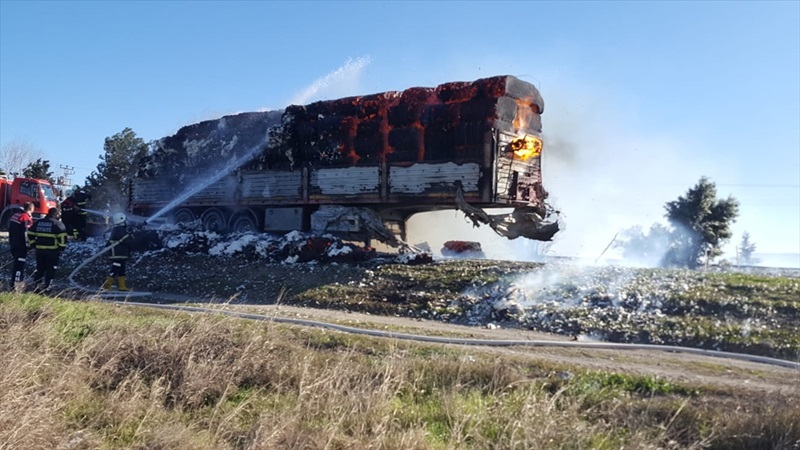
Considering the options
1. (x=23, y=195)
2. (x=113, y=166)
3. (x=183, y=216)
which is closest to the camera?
(x=183, y=216)

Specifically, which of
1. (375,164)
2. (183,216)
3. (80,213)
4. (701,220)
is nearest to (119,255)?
(375,164)

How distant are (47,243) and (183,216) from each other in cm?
777

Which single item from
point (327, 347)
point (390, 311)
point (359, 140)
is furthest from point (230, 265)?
point (327, 347)

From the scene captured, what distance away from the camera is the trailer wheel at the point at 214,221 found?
19359 mm

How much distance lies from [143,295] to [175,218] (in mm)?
7993

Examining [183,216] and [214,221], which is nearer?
[214,221]

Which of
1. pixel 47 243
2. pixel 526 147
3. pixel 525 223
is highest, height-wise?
pixel 526 147

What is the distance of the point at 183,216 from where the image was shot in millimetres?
20516

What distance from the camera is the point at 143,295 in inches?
519

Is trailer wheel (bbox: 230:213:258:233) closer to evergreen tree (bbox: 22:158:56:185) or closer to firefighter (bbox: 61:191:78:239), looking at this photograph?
firefighter (bbox: 61:191:78:239)

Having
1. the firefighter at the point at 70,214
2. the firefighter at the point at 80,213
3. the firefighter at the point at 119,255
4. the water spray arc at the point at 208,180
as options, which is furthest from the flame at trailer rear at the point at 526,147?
the firefighter at the point at 70,214

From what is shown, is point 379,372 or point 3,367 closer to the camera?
point 3,367

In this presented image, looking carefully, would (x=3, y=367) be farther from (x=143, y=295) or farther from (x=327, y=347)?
(x=143, y=295)

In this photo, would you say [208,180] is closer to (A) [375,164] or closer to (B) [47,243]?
(A) [375,164]
